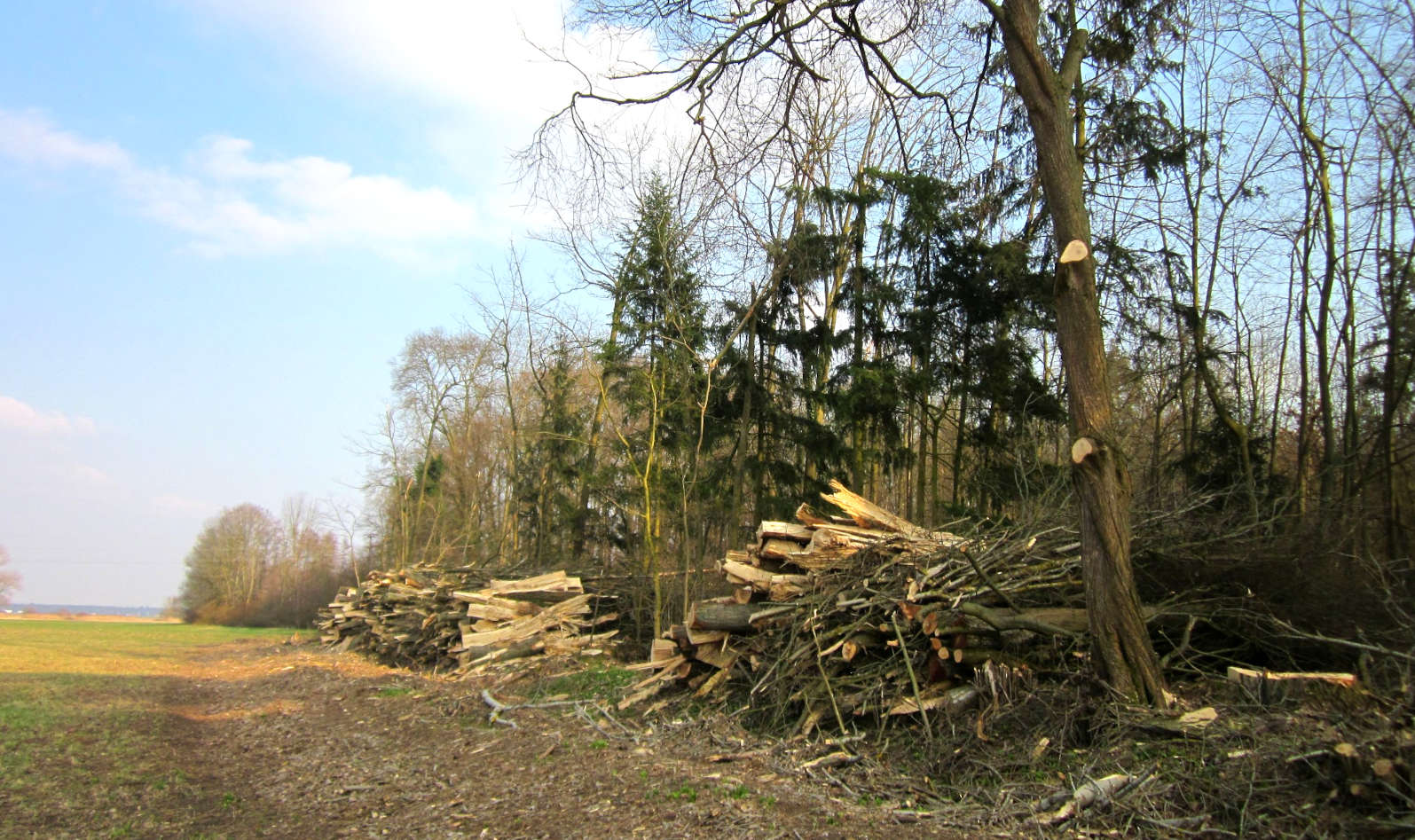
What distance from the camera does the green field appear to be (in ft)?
19.9

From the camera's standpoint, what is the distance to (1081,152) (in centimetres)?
1355

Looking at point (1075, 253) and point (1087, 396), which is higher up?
point (1075, 253)

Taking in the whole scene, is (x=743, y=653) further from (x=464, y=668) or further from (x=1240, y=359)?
(x=1240, y=359)

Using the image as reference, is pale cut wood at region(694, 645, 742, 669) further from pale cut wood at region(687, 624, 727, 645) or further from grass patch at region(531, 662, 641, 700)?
grass patch at region(531, 662, 641, 700)

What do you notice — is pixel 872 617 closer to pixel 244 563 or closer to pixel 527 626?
pixel 527 626

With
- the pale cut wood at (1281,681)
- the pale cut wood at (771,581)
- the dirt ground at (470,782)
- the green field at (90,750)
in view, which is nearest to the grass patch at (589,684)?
the dirt ground at (470,782)

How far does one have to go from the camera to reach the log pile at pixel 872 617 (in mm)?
6750

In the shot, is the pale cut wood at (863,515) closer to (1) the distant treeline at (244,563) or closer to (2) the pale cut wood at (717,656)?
(2) the pale cut wood at (717,656)

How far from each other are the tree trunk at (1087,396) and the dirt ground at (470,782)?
1907 millimetres

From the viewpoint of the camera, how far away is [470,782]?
674 centimetres

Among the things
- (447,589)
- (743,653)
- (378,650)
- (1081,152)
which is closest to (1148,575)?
(743,653)

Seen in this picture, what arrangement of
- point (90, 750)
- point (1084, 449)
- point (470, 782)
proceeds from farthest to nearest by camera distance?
point (90, 750), point (470, 782), point (1084, 449)

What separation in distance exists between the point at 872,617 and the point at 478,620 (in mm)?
8875

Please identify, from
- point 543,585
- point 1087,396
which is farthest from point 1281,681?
point 543,585
